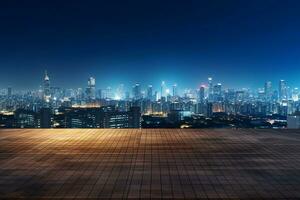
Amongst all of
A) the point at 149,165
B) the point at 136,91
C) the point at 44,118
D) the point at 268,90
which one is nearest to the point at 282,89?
the point at 268,90

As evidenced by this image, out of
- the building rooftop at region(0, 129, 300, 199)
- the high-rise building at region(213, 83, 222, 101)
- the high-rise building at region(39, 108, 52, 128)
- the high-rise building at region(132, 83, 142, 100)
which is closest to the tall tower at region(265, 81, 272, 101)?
the high-rise building at region(213, 83, 222, 101)

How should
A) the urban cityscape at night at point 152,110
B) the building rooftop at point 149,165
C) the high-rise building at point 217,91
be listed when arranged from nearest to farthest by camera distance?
the building rooftop at point 149,165 → the urban cityscape at night at point 152,110 → the high-rise building at point 217,91

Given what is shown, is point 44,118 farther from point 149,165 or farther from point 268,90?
point 268,90

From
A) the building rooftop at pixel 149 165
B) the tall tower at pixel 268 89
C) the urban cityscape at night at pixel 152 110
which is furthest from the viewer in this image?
the tall tower at pixel 268 89

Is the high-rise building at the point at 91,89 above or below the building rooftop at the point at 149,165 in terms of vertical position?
above

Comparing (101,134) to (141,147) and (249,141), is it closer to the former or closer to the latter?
(141,147)

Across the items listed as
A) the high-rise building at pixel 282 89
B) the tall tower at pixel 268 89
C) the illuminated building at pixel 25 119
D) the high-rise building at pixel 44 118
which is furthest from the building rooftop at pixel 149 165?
the tall tower at pixel 268 89

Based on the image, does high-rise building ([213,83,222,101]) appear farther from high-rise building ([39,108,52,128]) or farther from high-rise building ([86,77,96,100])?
high-rise building ([39,108,52,128])

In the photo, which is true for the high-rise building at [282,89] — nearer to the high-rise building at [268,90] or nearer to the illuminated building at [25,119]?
the high-rise building at [268,90]
